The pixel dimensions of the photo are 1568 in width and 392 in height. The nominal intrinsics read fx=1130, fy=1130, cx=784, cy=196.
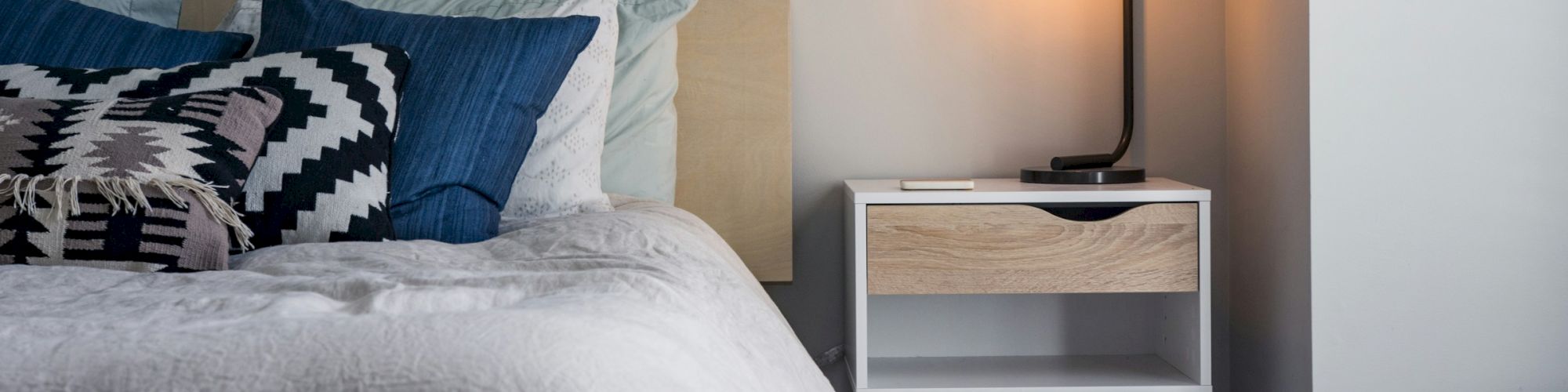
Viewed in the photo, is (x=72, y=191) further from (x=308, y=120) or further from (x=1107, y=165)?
(x=1107, y=165)

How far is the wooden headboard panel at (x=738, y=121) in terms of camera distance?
1.97m

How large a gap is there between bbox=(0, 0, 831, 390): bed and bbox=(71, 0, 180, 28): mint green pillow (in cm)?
88

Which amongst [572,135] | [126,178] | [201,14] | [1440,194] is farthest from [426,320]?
[201,14]

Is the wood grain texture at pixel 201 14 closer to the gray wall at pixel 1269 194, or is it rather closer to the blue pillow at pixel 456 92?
the blue pillow at pixel 456 92

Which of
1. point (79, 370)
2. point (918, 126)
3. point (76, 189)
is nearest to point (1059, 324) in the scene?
point (918, 126)

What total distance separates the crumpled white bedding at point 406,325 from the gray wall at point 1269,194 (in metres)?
0.96

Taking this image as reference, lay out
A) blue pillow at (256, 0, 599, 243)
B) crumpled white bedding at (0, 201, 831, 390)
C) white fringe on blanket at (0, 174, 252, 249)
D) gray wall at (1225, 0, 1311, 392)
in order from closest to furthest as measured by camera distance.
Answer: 1. crumpled white bedding at (0, 201, 831, 390)
2. white fringe on blanket at (0, 174, 252, 249)
3. blue pillow at (256, 0, 599, 243)
4. gray wall at (1225, 0, 1311, 392)

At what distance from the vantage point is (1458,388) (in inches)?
63.7

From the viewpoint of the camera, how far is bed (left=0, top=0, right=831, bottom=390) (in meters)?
0.60

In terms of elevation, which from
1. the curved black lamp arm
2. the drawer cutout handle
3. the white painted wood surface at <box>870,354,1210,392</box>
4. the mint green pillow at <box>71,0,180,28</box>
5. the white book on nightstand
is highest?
the mint green pillow at <box>71,0,180,28</box>

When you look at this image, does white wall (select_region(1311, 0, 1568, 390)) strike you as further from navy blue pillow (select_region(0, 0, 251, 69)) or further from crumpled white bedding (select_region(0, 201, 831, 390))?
navy blue pillow (select_region(0, 0, 251, 69))

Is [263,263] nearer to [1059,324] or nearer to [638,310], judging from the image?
[638,310]

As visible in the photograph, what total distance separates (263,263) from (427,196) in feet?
0.99

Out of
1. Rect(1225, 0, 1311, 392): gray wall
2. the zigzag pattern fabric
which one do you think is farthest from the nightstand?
the zigzag pattern fabric
